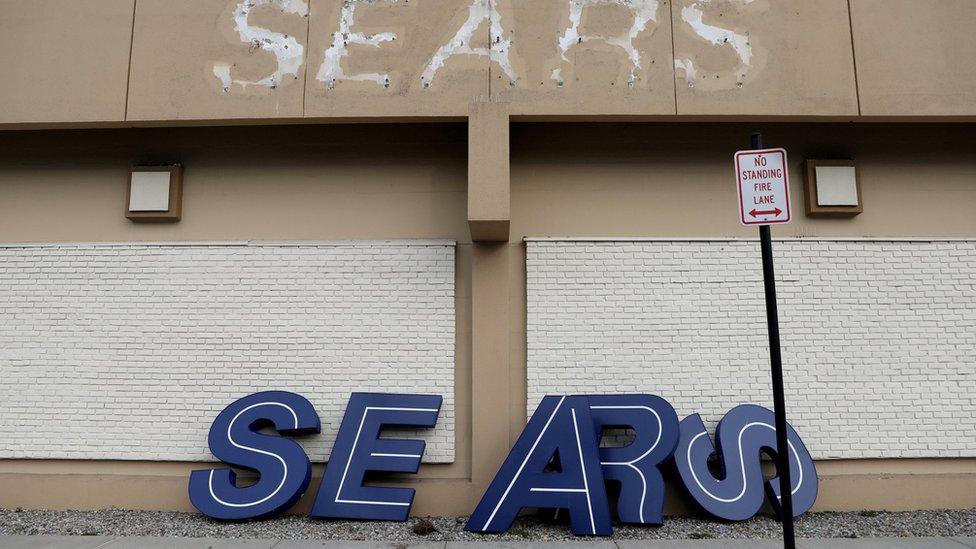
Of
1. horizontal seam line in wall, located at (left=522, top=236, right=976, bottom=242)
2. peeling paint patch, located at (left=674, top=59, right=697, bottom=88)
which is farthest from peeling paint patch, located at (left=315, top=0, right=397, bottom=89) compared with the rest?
Answer: peeling paint patch, located at (left=674, top=59, right=697, bottom=88)

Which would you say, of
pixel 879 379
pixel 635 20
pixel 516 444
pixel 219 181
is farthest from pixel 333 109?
pixel 879 379

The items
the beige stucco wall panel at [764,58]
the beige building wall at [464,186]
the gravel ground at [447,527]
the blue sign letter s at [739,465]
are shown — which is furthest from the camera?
the beige building wall at [464,186]

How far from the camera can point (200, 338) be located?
7.60 meters

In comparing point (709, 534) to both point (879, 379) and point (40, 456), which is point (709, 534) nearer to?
point (879, 379)

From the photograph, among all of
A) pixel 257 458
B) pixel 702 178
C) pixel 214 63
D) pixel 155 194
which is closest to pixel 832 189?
pixel 702 178

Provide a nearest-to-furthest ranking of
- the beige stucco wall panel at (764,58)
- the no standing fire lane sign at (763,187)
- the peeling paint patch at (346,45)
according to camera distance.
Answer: the no standing fire lane sign at (763,187), the beige stucco wall panel at (764,58), the peeling paint patch at (346,45)

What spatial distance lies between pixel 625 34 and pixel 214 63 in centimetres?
486

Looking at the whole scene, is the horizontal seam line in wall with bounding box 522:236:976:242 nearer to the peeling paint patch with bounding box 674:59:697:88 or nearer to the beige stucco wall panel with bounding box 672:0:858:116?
the beige stucco wall panel with bounding box 672:0:858:116

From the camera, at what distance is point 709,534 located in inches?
253

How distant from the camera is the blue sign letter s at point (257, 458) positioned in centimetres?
680

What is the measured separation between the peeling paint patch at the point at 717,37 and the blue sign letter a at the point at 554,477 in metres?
4.13

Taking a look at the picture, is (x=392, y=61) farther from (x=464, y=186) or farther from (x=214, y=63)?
(x=214, y=63)

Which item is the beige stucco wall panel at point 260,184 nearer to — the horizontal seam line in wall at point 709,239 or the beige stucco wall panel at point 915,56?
the horizontal seam line in wall at point 709,239

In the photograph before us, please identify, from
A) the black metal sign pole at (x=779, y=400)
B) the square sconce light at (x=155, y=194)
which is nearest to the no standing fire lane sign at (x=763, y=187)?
the black metal sign pole at (x=779, y=400)
